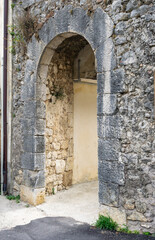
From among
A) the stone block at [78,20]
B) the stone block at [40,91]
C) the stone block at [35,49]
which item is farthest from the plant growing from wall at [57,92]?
the stone block at [78,20]

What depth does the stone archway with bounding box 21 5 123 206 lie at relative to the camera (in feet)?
13.4

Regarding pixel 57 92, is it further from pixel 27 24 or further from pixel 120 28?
pixel 120 28

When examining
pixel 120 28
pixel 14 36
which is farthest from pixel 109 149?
pixel 14 36

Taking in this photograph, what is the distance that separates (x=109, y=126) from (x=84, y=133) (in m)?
2.94

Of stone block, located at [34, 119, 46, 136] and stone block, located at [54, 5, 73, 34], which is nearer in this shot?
stone block, located at [54, 5, 73, 34]

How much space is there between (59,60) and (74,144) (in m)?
2.00

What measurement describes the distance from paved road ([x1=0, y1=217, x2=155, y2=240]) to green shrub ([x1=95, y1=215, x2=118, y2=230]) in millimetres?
102

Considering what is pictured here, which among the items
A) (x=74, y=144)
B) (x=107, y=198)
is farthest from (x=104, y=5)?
(x=74, y=144)

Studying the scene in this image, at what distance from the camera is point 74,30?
15.3 ft

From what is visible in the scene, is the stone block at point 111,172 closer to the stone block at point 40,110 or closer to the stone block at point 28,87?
the stone block at point 40,110

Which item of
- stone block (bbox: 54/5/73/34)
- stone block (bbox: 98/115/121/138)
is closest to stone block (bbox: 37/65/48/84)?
stone block (bbox: 54/5/73/34)

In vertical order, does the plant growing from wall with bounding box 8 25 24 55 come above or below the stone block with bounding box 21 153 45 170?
above

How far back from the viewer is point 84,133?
7.02m

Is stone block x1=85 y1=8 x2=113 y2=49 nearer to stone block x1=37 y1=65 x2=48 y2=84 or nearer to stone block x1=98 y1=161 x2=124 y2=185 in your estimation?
stone block x1=37 y1=65 x2=48 y2=84
